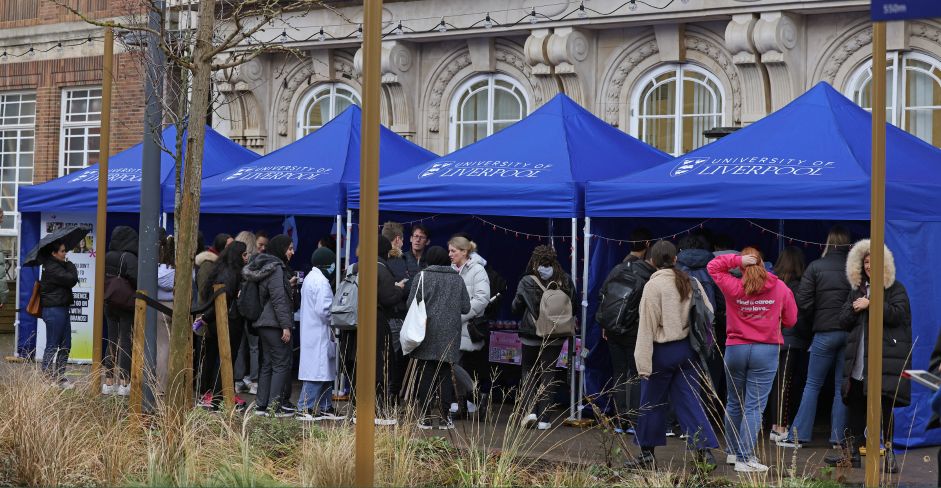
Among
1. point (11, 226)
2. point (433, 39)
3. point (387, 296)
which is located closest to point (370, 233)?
point (387, 296)

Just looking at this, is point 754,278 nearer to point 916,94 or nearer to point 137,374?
point 137,374

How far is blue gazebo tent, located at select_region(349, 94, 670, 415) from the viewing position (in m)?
11.9

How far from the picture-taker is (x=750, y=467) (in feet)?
29.6

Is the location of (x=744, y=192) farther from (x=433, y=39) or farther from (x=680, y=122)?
(x=433, y=39)

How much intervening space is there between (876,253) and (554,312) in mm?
4912

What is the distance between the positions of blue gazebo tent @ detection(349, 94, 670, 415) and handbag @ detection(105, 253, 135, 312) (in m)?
2.45

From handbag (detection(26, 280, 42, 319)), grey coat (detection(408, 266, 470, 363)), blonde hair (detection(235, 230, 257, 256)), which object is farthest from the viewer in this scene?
handbag (detection(26, 280, 42, 319))

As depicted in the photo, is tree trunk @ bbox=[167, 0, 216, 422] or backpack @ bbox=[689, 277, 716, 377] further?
backpack @ bbox=[689, 277, 716, 377]

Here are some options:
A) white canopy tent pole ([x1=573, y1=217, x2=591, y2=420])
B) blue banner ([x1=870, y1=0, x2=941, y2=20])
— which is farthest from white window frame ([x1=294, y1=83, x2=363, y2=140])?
blue banner ([x1=870, y1=0, x2=941, y2=20])

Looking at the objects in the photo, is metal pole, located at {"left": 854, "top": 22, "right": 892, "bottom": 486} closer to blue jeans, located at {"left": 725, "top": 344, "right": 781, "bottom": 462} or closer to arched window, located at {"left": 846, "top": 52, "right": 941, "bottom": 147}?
blue jeans, located at {"left": 725, "top": 344, "right": 781, "bottom": 462}

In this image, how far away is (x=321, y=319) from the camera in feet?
39.4

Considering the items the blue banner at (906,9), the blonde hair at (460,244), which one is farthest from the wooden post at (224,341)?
the blue banner at (906,9)

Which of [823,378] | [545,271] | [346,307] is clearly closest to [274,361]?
[346,307]

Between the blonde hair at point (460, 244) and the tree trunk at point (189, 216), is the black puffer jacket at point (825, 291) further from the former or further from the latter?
the tree trunk at point (189, 216)
